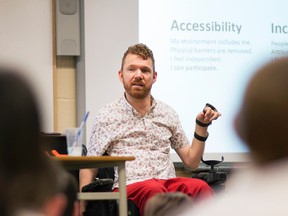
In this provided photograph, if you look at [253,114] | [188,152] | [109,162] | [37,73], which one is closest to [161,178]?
[188,152]

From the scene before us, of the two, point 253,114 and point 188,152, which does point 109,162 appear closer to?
point 188,152

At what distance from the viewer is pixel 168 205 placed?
1.03 meters

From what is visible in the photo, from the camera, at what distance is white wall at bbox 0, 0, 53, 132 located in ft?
14.3

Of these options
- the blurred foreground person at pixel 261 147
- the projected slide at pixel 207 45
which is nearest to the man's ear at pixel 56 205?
the blurred foreground person at pixel 261 147

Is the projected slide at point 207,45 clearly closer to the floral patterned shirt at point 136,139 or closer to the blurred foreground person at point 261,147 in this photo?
the floral patterned shirt at point 136,139

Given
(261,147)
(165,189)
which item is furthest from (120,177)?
(261,147)

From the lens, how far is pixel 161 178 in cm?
327

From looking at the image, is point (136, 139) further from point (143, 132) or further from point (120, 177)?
point (120, 177)

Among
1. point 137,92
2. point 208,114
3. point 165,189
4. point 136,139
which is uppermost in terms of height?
point 137,92

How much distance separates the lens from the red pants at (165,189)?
3004 millimetres

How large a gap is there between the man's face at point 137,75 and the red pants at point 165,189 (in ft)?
1.68

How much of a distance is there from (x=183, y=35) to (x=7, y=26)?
4.14 ft

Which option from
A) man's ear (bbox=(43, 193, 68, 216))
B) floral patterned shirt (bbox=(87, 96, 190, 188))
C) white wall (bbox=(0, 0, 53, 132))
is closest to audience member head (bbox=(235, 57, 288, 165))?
man's ear (bbox=(43, 193, 68, 216))

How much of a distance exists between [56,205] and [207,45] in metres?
3.96
